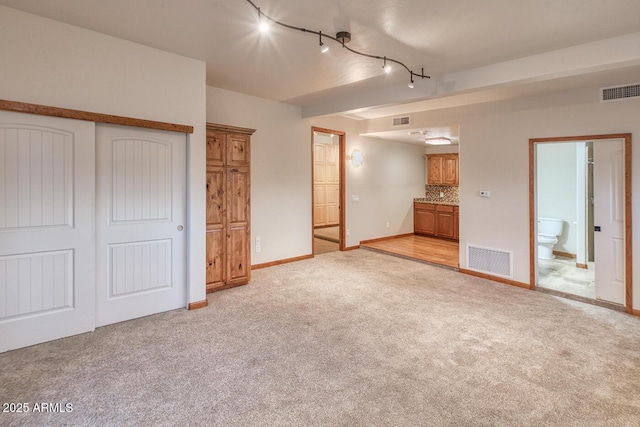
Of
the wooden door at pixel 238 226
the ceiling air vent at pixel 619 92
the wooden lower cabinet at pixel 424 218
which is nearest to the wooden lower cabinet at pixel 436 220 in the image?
the wooden lower cabinet at pixel 424 218

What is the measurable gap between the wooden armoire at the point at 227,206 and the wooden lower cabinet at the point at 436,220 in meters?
5.31

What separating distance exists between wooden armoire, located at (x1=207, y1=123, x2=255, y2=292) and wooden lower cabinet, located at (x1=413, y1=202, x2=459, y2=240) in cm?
531

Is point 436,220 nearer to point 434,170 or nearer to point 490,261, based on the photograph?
point 434,170

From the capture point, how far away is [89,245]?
10.1 feet

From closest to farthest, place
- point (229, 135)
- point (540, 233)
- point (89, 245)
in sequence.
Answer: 1. point (89, 245)
2. point (229, 135)
3. point (540, 233)

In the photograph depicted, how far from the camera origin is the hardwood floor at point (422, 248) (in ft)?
19.5

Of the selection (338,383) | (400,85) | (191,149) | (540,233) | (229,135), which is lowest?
(338,383)

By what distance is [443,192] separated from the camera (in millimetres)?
8781

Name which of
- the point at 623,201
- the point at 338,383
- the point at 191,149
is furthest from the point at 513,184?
the point at 191,149

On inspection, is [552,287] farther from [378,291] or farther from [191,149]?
[191,149]

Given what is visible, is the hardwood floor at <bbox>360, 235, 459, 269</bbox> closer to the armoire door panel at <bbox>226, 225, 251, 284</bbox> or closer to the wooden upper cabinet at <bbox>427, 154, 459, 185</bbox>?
the wooden upper cabinet at <bbox>427, 154, 459, 185</bbox>

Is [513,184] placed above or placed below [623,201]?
above

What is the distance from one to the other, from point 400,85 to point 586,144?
359 cm

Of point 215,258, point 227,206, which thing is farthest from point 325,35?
point 215,258
